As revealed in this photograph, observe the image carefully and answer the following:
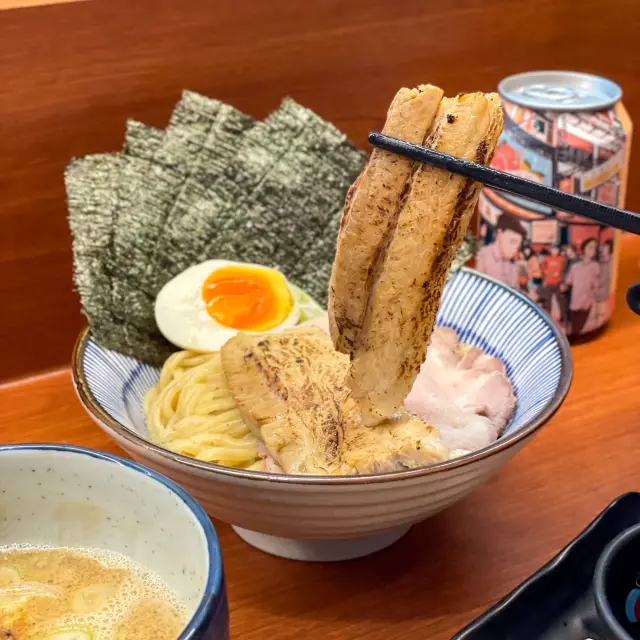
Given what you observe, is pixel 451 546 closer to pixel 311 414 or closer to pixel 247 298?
pixel 311 414

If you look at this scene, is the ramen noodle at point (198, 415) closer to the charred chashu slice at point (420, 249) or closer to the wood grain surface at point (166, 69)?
A: the charred chashu slice at point (420, 249)

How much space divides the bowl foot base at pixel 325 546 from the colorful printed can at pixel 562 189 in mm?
610

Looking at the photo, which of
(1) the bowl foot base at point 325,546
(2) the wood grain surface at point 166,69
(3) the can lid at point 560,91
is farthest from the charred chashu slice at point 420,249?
(2) the wood grain surface at point 166,69

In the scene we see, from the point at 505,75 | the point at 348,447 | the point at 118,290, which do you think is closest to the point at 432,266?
the point at 348,447

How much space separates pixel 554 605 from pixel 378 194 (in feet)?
1.46

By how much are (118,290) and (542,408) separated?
0.71 meters

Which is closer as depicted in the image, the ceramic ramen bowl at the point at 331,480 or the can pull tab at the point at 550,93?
the ceramic ramen bowl at the point at 331,480

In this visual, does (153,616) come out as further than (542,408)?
No

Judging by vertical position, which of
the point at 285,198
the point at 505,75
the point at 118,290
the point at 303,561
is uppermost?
the point at 505,75

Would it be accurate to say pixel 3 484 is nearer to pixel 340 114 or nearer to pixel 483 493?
pixel 483 493

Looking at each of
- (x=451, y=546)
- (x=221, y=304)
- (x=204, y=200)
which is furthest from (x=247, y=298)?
(x=451, y=546)

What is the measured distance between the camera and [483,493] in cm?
111

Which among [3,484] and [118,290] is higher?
[3,484]

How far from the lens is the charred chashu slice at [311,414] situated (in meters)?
0.88
